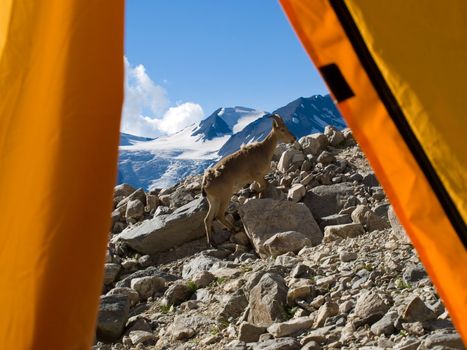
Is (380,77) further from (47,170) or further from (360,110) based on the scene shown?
(47,170)

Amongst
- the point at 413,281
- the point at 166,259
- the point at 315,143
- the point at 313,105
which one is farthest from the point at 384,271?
the point at 313,105

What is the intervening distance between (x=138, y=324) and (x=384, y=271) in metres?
2.59

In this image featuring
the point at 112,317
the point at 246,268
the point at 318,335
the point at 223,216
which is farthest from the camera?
the point at 223,216

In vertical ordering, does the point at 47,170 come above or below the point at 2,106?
below

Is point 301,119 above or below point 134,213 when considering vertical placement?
above

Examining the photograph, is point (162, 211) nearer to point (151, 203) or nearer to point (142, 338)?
point (151, 203)

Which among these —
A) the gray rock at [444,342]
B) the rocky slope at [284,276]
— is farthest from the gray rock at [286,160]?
the gray rock at [444,342]

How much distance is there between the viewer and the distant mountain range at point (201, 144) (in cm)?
11762

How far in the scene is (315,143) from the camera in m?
13.4

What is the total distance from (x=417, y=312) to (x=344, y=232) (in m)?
3.86

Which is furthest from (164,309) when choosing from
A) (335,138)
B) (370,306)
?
(335,138)

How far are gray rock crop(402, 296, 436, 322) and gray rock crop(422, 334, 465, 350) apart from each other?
47cm

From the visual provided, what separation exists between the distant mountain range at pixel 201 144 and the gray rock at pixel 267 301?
104654mm

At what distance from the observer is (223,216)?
35.1ft
